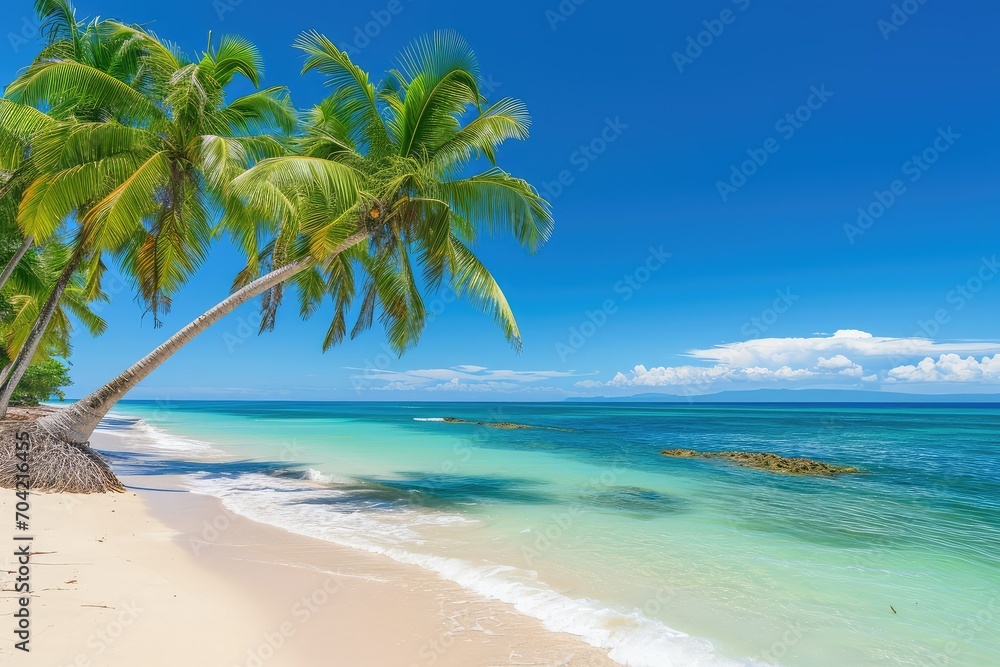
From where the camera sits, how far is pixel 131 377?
912cm

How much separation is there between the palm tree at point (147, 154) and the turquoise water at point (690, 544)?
4990 millimetres

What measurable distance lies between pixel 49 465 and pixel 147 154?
5.73 meters

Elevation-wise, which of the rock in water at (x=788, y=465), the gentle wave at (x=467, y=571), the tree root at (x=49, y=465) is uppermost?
the tree root at (x=49, y=465)

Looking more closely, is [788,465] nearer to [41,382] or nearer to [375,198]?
[375,198]

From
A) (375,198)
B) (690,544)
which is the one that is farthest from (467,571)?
(375,198)

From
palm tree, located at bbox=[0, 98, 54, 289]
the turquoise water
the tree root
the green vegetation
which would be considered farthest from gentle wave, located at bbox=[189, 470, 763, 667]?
the green vegetation

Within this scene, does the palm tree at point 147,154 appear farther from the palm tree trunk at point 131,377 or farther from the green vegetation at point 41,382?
the green vegetation at point 41,382

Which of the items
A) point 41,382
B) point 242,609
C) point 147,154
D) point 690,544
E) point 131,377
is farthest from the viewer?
point 41,382

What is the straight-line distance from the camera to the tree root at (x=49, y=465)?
8.09 metres

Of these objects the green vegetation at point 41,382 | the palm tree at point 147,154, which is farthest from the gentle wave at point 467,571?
the green vegetation at point 41,382

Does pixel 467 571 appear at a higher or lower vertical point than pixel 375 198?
lower

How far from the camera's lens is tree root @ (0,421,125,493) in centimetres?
809

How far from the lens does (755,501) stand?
1101cm

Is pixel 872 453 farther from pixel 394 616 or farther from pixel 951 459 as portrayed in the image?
pixel 394 616
